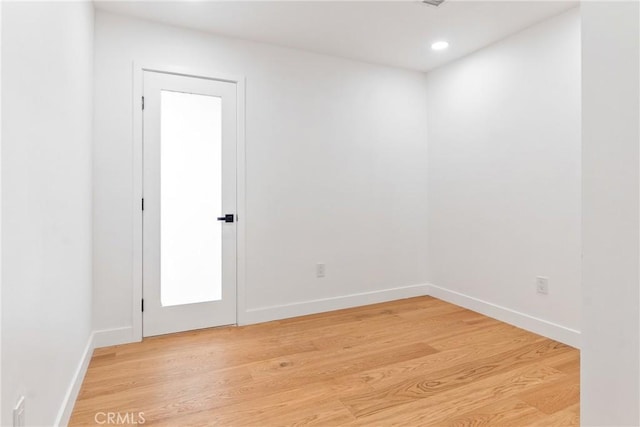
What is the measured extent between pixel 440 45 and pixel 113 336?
3.69m

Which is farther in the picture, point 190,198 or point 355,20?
point 190,198

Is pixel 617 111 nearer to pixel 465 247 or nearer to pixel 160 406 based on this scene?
pixel 160 406

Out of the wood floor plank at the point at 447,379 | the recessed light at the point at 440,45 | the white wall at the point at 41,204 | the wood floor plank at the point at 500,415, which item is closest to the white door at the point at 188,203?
the white wall at the point at 41,204

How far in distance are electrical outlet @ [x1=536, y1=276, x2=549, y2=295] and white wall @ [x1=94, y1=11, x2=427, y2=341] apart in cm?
127

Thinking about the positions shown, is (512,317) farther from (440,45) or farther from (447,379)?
(440,45)

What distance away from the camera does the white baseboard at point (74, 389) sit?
162 centimetres

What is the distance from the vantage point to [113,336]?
105 inches

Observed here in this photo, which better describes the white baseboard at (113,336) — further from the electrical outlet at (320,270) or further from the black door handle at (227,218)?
the electrical outlet at (320,270)

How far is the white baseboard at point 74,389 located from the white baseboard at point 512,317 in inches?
125

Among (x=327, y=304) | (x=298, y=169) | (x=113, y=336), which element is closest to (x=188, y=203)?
(x=298, y=169)

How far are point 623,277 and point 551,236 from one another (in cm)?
205

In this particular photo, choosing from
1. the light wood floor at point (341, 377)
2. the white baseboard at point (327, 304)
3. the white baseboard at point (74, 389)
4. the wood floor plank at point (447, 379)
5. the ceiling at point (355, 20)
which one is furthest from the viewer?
the white baseboard at point (327, 304)

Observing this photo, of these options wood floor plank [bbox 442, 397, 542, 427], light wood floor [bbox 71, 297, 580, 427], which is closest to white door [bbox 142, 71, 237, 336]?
light wood floor [bbox 71, 297, 580, 427]

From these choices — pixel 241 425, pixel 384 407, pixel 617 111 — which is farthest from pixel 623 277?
pixel 241 425
